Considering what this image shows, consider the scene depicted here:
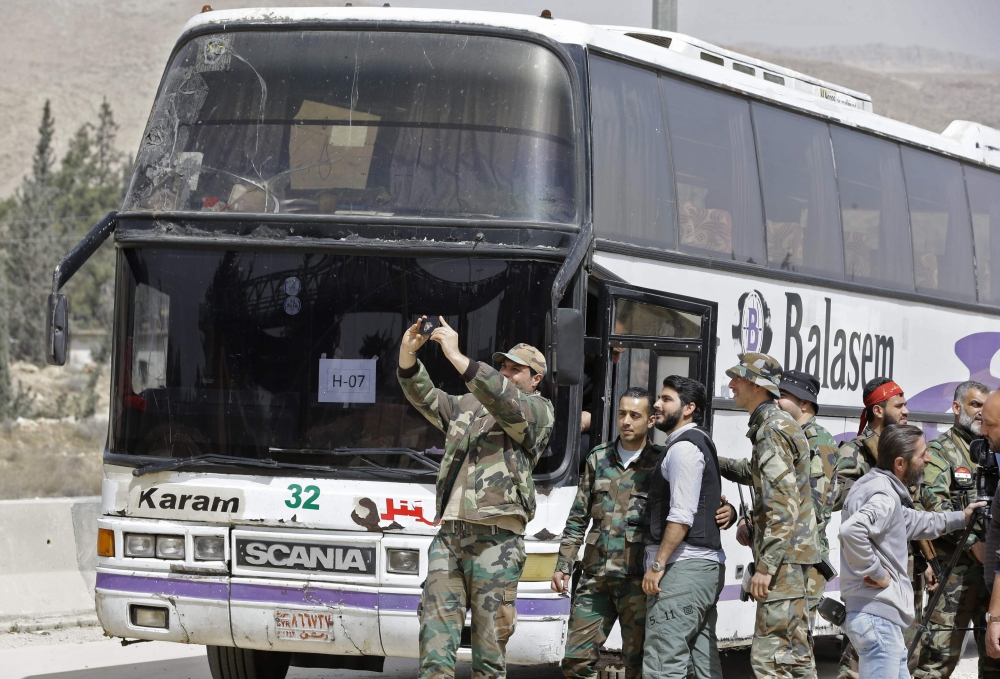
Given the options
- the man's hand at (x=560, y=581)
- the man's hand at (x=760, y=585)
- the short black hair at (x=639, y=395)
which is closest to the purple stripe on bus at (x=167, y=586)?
the man's hand at (x=560, y=581)

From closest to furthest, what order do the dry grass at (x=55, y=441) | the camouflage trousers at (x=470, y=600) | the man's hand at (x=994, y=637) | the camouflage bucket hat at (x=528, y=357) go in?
the man's hand at (x=994, y=637), the camouflage trousers at (x=470, y=600), the camouflage bucket hat at (x=528, y=357), the dry grass at (x=55, y=441)

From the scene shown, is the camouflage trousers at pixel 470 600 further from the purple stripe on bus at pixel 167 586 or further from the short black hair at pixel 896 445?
the short black hair at pixel 896 445

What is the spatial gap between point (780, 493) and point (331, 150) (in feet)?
9.85

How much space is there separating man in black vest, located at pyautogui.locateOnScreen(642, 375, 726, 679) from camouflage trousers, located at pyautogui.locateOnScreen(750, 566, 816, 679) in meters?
0.24

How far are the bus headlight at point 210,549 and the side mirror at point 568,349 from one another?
6.54ft

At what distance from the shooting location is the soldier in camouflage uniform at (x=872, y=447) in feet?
26.4

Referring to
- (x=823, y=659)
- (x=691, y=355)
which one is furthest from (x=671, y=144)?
(x=823, y=659)

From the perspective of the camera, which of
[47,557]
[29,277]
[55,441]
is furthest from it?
[29,277]

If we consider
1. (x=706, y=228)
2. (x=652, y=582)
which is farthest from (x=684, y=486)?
(x=706, y=228)

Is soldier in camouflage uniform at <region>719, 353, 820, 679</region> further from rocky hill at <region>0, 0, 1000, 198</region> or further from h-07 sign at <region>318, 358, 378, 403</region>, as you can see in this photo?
rocky hill at <region>0, 0, 1000, 198</region>

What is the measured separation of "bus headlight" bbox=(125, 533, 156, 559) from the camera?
730 cm

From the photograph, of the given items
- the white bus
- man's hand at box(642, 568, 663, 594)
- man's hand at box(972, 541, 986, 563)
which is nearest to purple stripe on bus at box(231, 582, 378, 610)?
the white bus

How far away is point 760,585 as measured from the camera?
671 centimetres

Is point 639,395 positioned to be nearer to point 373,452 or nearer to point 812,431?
point 812,431
